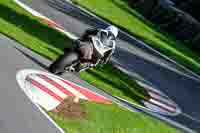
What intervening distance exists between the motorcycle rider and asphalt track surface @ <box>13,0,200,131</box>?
338 centimetres

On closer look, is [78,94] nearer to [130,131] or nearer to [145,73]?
[130,131]

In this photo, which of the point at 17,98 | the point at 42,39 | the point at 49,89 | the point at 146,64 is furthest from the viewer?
the point at 146,64

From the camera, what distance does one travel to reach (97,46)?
48.0 ft

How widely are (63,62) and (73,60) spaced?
262 mm

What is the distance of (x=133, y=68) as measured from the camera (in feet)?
74.2

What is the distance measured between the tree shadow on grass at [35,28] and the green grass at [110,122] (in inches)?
166

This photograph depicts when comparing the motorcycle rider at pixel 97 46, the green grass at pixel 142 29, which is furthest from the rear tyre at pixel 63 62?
the green grass at pixel 142 29

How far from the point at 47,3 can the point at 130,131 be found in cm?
1581

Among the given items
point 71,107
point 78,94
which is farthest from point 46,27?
point 71,107

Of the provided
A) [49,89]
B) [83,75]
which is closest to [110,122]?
[49,89]

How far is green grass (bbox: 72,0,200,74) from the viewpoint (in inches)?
1314

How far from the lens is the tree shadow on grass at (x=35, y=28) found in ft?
61.3

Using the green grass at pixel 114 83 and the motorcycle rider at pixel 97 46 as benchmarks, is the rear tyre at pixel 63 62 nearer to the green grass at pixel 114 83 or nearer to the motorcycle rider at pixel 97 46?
the motorcycle rider at pixel 97 46

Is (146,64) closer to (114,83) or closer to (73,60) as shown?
(114,83)
